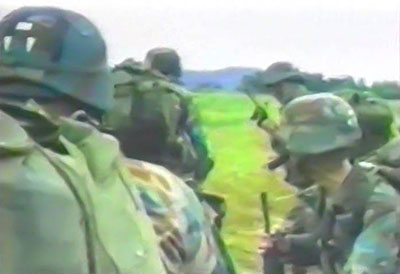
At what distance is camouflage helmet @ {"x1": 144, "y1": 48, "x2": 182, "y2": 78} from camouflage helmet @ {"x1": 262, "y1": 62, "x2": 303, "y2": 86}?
0.68 meters

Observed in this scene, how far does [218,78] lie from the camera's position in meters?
5.58

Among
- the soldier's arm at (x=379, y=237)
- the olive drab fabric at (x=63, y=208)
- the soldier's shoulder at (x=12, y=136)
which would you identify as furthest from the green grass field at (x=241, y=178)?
the soldier's shoulder at (x=12, y=136)

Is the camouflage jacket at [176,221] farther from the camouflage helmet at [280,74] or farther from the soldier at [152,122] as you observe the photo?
the camouflage helmet at [280,74]

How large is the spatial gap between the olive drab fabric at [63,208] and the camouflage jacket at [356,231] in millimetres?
1223

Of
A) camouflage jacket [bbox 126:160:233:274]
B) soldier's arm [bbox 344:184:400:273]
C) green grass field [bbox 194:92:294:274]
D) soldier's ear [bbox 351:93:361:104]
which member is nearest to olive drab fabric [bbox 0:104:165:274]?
camouflage jacket [bbox 126:160:233:274]

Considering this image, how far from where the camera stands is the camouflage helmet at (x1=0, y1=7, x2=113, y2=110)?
2182mm

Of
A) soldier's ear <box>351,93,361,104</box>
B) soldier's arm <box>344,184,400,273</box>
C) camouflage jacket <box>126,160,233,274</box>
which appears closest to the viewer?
camouflage jacket <box>126,160,233,274</box>

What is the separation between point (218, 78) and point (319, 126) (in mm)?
2068

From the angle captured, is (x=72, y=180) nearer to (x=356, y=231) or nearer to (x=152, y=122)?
(x=152, y=122)

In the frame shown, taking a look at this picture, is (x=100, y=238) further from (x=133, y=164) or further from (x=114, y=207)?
(x=133, y=164)

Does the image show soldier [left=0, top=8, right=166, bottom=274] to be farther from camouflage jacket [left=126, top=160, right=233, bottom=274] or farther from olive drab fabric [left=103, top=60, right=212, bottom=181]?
olive drab fabric [left=103, top=60, right=212, bottom=181]

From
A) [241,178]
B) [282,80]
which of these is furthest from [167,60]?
[282,80]

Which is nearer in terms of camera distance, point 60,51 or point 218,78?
point 60,51

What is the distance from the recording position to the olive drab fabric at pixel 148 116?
2.88m
